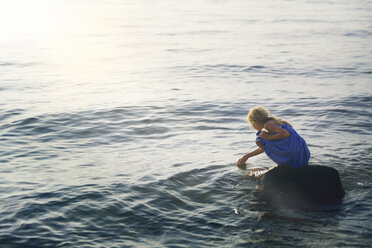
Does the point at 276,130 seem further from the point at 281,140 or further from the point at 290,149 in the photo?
the point at 290,149

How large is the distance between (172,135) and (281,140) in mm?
4327

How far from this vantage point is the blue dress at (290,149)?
7330 mm

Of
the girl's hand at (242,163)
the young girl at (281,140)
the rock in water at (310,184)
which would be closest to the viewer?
the rock in water at (310,184)

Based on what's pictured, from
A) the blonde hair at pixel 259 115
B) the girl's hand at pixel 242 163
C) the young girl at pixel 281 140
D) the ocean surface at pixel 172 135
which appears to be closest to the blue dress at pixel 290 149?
the young girl at pixel 281 140

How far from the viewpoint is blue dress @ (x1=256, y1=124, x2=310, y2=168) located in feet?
24.0

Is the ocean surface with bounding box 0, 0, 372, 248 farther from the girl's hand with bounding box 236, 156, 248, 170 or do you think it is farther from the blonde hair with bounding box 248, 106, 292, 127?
the blonde hair with bounding box 248, 106, 292, 127

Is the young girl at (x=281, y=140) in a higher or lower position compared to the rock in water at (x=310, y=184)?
higher

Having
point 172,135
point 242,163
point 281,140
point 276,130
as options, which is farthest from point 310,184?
point 172,135

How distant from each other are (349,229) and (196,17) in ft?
119

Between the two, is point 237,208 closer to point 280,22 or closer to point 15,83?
point 15,83

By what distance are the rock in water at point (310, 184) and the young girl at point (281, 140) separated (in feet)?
0.52

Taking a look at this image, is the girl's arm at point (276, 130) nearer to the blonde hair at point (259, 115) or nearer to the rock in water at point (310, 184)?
the blonde hair at point (259, 115)

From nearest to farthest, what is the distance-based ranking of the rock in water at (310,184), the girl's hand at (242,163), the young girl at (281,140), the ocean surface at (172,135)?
the ocean surface at (172,135), the rock in water at (310,184), the young girl at (281,140), the girl's hand at (242,163)

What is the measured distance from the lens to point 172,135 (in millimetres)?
11297
